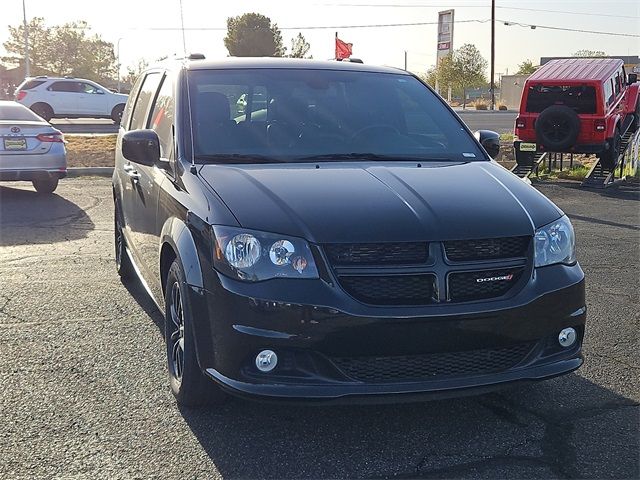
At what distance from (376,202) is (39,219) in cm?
696

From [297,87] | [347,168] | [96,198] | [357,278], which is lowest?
[96,198]

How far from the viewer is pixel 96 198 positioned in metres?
11.4

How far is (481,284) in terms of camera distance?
11.4 ft

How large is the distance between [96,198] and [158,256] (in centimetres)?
742

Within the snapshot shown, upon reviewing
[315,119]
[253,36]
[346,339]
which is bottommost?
[346,339]

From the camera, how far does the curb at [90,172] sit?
14.2m

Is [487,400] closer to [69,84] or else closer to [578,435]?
[578,435]

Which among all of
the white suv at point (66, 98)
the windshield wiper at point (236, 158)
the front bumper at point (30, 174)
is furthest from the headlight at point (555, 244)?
the white suv at point (66, 98)

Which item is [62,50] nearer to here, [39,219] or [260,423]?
[39,219]

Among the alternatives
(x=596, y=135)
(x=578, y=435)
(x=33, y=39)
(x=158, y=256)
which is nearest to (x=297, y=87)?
(x=158, y=256)

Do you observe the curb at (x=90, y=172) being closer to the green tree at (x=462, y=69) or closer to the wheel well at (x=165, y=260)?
the wheel well at (x=165, y=260)

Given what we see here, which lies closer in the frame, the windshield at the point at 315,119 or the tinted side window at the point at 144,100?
the windshield at the point at 315,119

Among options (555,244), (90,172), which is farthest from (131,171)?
(90,172)

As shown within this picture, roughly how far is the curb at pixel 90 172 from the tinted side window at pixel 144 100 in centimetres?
844
